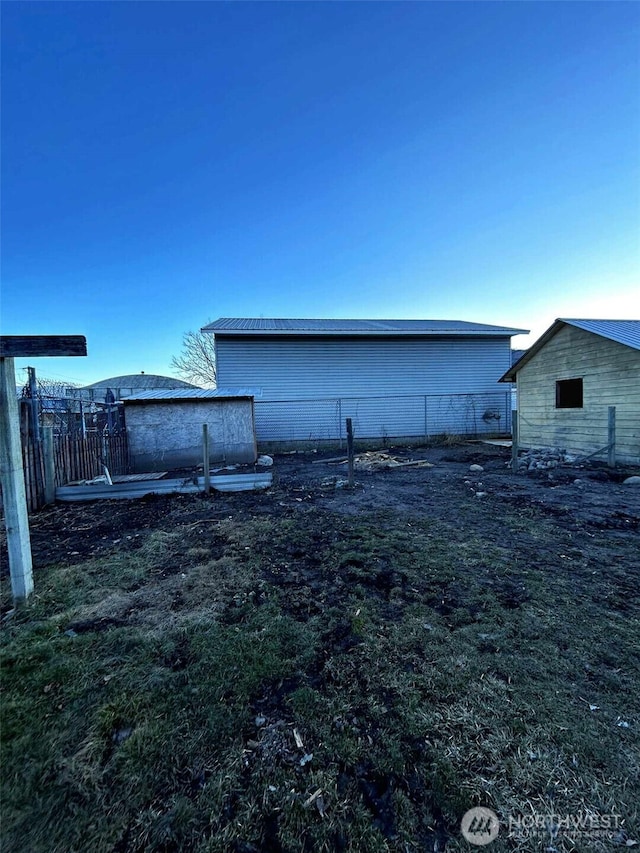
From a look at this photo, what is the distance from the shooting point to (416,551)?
349cm

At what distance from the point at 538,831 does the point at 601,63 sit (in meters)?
10.6

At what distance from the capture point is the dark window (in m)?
10.2

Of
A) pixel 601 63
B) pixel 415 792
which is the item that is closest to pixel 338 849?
pixel 415 792

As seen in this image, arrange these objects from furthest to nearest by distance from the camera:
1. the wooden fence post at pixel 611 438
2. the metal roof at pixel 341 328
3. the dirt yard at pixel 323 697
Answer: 1. the metal roof at pixel 341 328
2. the wooden fence post at pixel 611 438
3. the dirt yard at pixel 323 697

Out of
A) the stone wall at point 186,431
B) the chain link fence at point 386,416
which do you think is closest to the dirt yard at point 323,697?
the stone wall at point 186,431

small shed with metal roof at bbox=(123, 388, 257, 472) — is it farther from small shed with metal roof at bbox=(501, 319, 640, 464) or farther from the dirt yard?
small shed with metal roof at bbox=(501, 319, 640, 464)

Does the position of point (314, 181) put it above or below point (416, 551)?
above

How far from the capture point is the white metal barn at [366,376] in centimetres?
1303

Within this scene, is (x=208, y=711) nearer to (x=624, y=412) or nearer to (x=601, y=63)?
(x=624, y=412)

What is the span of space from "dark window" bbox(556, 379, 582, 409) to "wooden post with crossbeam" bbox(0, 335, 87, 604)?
38.4 feet

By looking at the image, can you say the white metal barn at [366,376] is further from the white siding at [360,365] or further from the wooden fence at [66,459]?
the wooden fence at [66,459]

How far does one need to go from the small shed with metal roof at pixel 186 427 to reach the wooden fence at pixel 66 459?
1.62ft

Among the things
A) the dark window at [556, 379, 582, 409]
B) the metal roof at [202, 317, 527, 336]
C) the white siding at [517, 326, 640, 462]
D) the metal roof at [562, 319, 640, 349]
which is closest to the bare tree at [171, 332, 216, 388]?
the metal roof at [202, 317, 527, 336]

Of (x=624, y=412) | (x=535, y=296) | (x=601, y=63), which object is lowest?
(x=624, y=412)
